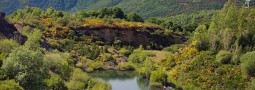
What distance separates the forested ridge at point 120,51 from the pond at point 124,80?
5.90 ft

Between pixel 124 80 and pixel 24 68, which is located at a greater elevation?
pixel 24 68

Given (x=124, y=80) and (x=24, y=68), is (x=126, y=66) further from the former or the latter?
(x=24, y=68)

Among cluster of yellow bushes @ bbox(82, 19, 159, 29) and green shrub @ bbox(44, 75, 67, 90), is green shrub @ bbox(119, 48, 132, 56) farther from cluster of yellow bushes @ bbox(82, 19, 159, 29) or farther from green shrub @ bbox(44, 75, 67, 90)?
green shrub @ bbox(44, 75, 67, 90)

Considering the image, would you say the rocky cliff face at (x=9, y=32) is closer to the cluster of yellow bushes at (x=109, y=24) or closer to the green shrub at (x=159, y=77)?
the green shrub at (x=159, y=77)

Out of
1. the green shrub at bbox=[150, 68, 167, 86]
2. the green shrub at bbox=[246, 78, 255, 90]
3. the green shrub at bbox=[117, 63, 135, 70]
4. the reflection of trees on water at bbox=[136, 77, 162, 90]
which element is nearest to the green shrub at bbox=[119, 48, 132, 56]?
the green shrub at bbox=[117, 63, 135, 70]

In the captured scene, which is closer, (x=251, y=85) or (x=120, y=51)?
(x=251, y=85)

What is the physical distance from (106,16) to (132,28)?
1449 cm

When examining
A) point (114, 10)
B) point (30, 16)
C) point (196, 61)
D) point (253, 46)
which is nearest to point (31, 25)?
point (30, 16)

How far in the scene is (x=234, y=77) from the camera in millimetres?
76125

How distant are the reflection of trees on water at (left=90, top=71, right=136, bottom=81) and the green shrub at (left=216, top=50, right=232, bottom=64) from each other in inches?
840

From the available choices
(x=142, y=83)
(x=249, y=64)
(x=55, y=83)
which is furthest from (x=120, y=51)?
(x=55, y=83)

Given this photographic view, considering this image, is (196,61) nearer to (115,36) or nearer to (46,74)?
(46,74)

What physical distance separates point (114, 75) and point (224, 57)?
1038 inches

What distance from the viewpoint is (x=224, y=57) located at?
80375 mm
